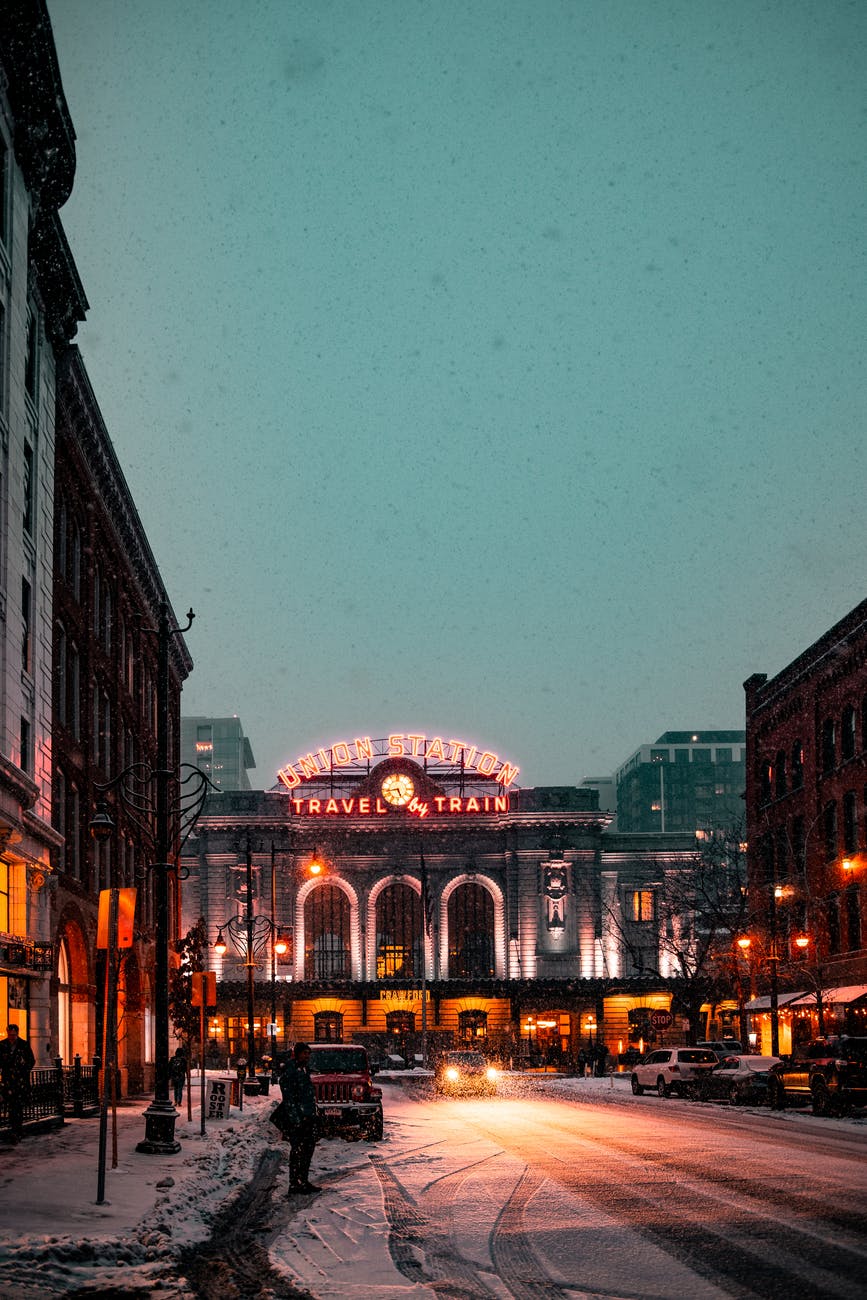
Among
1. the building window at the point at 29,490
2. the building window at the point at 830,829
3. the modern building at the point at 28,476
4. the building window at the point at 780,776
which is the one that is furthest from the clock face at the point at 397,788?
the building window at the point at 29,490

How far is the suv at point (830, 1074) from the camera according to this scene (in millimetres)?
36844

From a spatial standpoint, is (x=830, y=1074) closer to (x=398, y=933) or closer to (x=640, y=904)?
(x=398, y=933)

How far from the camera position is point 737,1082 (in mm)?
45719

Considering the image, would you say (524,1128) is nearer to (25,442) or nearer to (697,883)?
(25,442)

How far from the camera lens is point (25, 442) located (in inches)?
1455

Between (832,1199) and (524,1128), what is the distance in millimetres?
16721

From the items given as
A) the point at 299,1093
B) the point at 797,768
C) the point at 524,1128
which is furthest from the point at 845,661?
the point at 299,1093

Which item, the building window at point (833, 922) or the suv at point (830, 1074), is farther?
the building window at point (833, 922)

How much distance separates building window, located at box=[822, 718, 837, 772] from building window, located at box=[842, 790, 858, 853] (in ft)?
9.27

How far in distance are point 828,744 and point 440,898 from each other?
53.7m

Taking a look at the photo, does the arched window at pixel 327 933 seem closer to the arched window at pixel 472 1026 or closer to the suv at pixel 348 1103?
the arched window at pixel 472 1026

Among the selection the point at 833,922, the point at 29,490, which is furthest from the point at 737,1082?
the point at 29,490

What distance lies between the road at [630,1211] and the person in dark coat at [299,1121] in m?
1.21

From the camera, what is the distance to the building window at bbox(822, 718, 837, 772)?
202 ft
